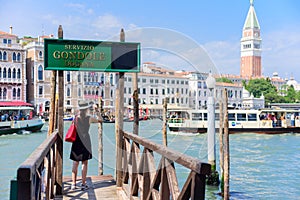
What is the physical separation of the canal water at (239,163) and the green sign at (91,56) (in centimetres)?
166

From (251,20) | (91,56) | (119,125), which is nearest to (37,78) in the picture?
(119,125)

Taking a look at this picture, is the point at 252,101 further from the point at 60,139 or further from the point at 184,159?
the point at 184,159

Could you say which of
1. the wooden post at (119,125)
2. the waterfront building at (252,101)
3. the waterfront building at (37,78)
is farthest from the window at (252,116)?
the waterfront building at (252,101)

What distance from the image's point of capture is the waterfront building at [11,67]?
49.5 meters

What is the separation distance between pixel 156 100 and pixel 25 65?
4809 cm

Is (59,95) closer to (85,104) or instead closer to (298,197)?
(85,104)

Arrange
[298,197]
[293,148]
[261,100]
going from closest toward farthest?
[298,197]
[293,148]
[261,100]

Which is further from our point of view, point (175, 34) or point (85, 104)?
point (85, 104)

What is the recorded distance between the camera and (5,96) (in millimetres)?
49844

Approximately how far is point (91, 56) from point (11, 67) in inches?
1858

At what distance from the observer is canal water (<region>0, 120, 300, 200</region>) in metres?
10.3

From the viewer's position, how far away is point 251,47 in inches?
5364

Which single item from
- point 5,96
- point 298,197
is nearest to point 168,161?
point 298,197

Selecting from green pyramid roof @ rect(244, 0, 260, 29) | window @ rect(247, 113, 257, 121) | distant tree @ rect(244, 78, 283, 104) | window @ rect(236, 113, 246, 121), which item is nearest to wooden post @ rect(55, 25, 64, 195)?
window @ rect(236, 113, 246, 121)
